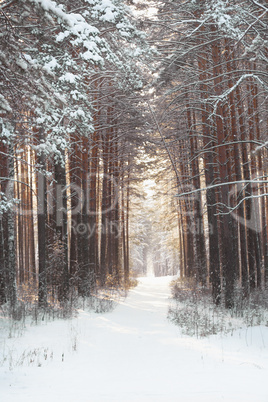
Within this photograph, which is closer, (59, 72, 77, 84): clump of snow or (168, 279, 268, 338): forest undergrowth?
(59, 72, 77, 84): clump of snow

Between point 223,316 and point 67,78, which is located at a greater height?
point 67,78

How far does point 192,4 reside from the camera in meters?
9.40

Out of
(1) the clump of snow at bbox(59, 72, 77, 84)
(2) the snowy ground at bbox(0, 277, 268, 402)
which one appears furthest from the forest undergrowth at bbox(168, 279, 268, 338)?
(1) the clump of snow at bbox(59, 72, 77, 84)

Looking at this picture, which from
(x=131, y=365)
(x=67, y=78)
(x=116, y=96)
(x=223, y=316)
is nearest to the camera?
(x=131, y=365)

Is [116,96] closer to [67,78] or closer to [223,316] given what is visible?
[67,78]

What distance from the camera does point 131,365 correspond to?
17.0ft

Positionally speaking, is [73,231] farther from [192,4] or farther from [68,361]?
[192,4]

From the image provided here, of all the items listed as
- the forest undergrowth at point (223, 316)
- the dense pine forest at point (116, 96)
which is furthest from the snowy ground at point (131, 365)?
the dense pine forest at point (116, 96)

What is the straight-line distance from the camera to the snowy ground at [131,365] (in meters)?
3.89

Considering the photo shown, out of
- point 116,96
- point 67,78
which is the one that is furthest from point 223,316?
point 116,96

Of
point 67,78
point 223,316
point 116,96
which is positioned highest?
point 116,96

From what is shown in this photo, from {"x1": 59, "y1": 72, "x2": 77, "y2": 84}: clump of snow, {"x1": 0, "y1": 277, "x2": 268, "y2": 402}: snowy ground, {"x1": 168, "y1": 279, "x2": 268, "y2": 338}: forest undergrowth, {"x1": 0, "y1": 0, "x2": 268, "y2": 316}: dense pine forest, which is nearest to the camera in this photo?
{"x1": 0, "y1": 277, "x2": 268, "y2": 402}: snowy ground

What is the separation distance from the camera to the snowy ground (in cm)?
389

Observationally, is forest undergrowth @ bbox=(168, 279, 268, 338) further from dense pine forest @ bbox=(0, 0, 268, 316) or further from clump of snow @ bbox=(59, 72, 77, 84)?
clump of snow @ bbox=(59, 72, 77, 84)
